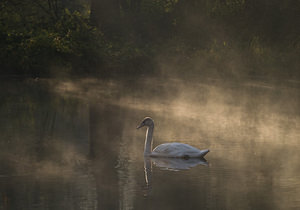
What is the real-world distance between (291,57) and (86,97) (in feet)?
53.8

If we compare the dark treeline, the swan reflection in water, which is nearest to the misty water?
the swan reflection in water

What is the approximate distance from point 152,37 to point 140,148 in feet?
87.9

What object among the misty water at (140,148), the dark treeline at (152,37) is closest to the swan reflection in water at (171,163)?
the misty water at (140,148)

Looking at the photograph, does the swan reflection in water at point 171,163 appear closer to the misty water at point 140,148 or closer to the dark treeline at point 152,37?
the misty water at point 140,148

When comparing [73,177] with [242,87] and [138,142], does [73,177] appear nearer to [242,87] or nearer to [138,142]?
[138,142]

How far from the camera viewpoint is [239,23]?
40.0 meters

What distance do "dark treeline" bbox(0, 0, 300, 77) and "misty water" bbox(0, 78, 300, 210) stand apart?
18.2 ft

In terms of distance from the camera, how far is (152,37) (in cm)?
4062

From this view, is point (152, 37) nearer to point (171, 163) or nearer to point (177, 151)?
point (177, 151)

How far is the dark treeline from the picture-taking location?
3266 centimetres

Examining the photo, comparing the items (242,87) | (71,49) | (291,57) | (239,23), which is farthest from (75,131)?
(239,23)

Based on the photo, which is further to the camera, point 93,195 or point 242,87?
point 242,87

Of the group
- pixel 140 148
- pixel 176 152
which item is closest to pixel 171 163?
pixel 176 152

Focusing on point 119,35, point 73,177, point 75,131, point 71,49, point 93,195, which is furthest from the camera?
point 119,35
